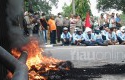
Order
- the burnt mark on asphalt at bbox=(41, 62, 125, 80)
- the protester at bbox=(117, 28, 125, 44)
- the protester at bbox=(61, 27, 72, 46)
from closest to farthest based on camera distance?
the burnt mark on asphalt at bbox=(41, 62, 125, 80) → the protester at bbox=(61, 27, 72, 46) → the protester at bbox=(117, 28, 125, 44)

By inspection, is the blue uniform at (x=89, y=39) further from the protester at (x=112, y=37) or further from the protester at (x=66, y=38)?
the protester at (x=112, y=37)

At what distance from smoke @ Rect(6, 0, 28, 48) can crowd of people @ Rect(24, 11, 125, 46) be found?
831cm

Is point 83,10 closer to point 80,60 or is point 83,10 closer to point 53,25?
point 53,25

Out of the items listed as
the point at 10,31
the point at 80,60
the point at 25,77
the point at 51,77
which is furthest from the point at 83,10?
the point at 25,77

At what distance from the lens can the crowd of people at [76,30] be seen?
49.5 ft

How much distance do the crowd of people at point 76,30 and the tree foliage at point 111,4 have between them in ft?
115

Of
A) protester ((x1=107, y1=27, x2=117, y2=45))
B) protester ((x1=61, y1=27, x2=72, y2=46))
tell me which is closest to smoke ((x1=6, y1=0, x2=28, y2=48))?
protester ((x1=61, y1=27, x2=72, y2=46))

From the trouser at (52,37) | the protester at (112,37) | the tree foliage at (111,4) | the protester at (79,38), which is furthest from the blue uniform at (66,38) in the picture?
the tree foliage at (111,4)

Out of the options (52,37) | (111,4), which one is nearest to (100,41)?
(52,37)

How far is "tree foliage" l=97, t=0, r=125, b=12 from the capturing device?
52156 mm

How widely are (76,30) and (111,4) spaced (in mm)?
42995

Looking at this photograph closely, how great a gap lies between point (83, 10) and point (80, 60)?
1682cm

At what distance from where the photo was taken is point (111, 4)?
57.5 meters

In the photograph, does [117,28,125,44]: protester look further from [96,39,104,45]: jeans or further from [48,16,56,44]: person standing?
[48,16,56,44]: person standing
